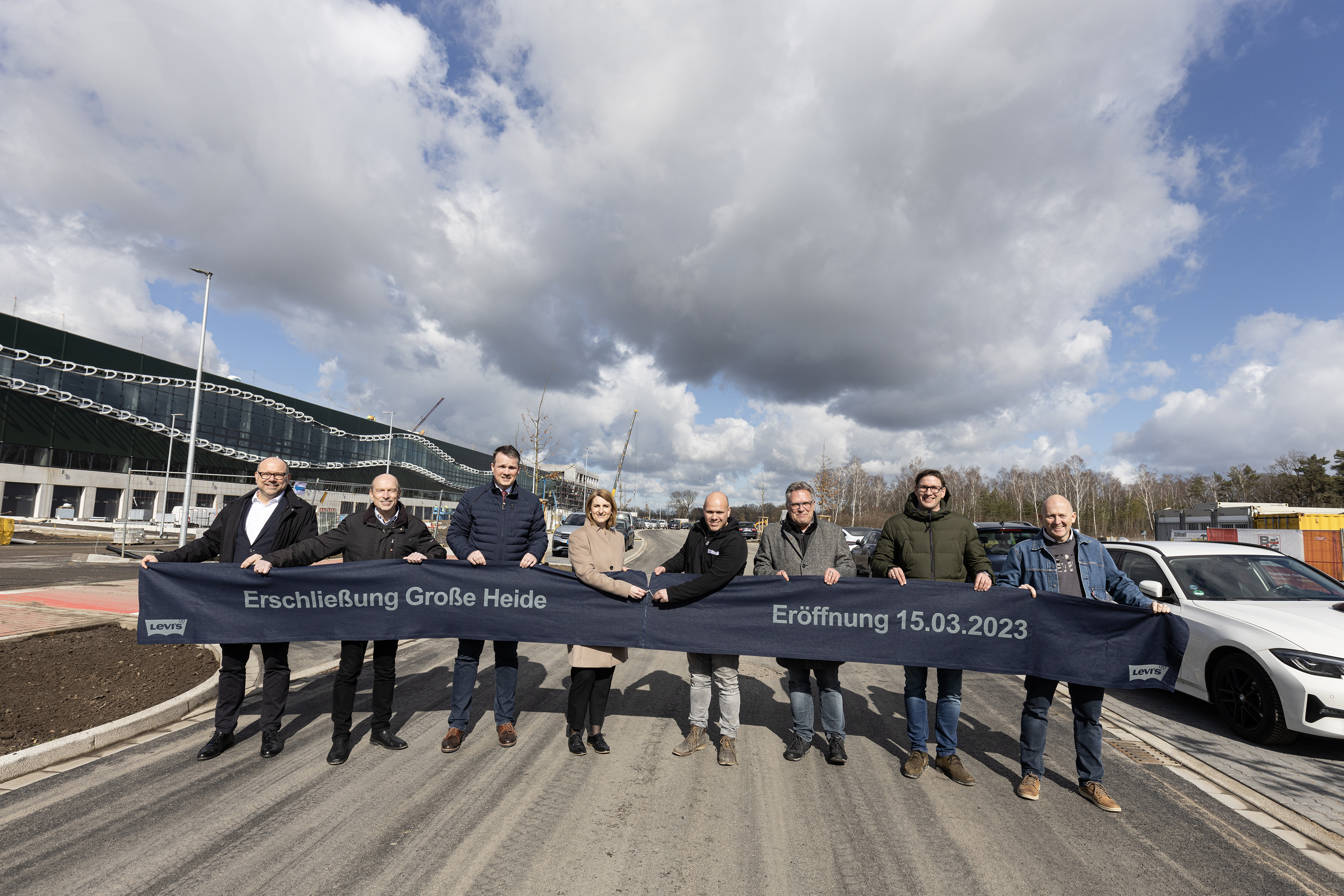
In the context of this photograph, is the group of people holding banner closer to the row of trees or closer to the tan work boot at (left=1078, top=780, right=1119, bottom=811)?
the tan work boot at (left=1078, top=780, right=1119, bottom=811)

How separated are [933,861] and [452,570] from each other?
3907mm

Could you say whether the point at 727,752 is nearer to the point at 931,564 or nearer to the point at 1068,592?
the point at 931,564

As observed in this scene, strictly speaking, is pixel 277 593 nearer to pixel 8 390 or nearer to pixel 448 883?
pixel 448 883

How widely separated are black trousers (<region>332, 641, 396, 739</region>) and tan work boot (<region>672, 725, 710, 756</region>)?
2.23 m

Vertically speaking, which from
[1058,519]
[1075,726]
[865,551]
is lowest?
[1075,726]

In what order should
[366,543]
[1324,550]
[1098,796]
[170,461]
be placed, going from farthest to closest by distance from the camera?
[170,461] → [1324,550] → [366,543] → [1098,796]

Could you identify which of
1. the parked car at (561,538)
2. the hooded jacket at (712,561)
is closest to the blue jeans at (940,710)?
the hooded jacket at (712,561)

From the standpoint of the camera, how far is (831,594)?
16.0 feet

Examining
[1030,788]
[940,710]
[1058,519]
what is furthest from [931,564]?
[1030,788]

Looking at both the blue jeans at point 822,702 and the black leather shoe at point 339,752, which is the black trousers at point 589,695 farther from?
the black leather shoe at point 339,752

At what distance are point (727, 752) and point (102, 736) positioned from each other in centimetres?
466

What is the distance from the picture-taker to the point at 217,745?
4.45 meters

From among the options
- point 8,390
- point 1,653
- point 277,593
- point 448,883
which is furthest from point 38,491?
point 448,883

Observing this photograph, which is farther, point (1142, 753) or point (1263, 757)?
point (1142, 753)
